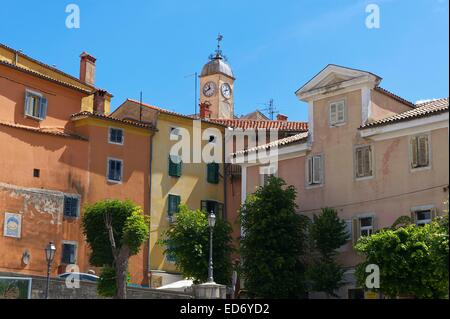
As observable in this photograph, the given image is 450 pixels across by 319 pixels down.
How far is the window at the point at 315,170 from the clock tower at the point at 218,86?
151ft

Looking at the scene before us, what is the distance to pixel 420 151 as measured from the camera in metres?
32.1

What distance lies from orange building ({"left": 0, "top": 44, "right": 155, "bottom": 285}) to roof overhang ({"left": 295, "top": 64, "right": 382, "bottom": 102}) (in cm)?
1256

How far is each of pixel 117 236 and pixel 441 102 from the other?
50.6 ft

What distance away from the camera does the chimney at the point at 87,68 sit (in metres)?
50.8

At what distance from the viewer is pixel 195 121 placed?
49.5m

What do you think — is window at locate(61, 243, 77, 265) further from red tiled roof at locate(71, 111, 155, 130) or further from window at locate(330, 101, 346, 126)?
window at locate(330, 101, 346, 126)

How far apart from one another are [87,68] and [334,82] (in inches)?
806

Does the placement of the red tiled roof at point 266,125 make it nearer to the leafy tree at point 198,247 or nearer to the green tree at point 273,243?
the leafy tree at point 198,247

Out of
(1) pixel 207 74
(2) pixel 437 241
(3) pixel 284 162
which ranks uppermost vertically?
(1) pixel 207 74

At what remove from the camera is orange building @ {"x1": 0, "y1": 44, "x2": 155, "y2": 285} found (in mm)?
39719

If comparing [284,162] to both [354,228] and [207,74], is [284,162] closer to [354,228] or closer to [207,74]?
[354,228]

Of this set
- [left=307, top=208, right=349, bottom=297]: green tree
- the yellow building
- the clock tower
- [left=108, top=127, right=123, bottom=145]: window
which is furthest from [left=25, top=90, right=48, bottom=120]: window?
the clock tower

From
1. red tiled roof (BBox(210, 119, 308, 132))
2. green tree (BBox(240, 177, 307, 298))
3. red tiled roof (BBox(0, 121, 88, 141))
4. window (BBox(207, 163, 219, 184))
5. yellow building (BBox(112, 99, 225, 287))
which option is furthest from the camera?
red tiled roof (BBox(210, 119, 308, 132))
